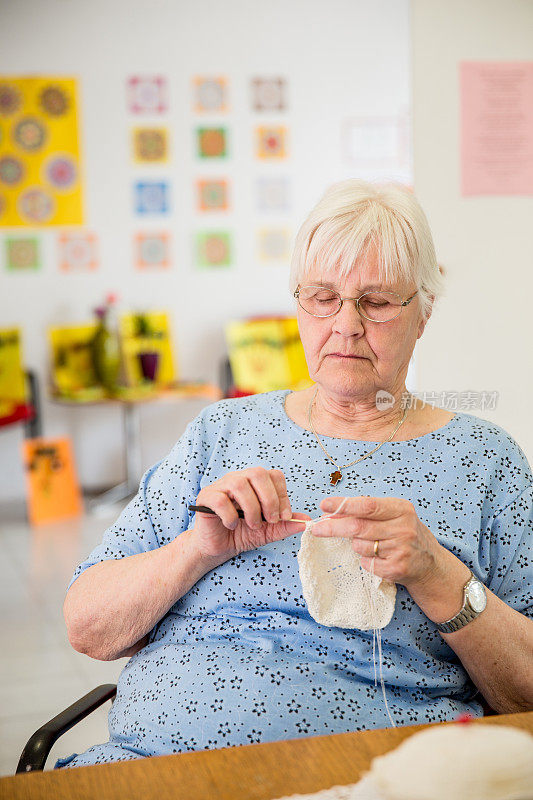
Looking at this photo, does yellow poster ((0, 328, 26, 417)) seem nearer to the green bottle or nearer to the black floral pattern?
the green bottle

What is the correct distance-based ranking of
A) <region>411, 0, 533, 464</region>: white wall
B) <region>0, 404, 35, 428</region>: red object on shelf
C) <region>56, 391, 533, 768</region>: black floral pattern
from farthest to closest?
1. <region>0, 404, 35, 428</region>: red object on shelf
2. <region>411, 0, 533, 464</region>: white wall
3. <region>56, 391, 533, 768</region>: black floral pattern

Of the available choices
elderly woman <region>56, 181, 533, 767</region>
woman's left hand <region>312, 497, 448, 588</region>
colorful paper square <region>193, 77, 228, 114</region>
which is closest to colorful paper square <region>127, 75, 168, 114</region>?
colorful paper square <region>193, 77, 228, 114</region>

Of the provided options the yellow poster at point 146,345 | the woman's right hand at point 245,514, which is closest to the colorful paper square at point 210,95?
the yellow poster at point 146,345

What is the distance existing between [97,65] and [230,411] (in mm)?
4592

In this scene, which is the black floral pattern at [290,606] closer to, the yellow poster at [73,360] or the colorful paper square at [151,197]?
the yellow poster at [73,360]

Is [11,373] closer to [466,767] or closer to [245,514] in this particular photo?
[245,514]

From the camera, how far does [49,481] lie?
5250 millimetres

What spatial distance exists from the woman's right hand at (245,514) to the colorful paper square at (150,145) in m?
4.72

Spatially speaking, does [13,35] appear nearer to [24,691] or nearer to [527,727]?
[24,691]

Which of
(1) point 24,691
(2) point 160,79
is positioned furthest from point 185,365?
(1) point 24,691

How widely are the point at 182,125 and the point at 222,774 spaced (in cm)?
524

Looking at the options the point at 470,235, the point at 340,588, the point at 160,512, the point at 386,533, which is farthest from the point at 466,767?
the point at 470,235

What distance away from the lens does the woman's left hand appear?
1111 millimetres

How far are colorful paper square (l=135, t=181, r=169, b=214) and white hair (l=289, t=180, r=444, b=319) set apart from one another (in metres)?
4.37
